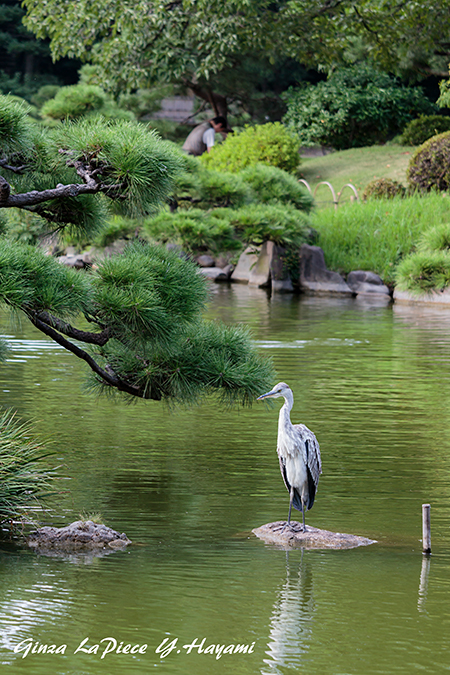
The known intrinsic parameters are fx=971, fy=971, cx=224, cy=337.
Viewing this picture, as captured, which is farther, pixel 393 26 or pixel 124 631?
pixel 393 26

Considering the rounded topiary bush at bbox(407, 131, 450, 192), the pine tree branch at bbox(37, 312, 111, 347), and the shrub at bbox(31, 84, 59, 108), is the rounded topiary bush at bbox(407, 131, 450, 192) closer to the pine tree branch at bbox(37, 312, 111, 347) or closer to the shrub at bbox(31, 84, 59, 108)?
the shrub at bbox(31, 84, 59, 108)

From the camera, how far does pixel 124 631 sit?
336 cm

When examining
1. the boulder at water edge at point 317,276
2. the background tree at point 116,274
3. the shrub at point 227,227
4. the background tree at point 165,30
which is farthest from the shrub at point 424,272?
the background tree at point 116,274

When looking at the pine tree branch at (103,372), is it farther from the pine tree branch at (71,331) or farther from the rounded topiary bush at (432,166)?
the rounded topiary bush at (432,166)

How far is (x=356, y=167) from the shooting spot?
2366cm

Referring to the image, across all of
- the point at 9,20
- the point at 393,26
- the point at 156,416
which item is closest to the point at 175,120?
the point at 9,20

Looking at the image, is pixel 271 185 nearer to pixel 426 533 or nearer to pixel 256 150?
pixel 256 150

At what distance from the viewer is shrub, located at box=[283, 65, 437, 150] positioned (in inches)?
983

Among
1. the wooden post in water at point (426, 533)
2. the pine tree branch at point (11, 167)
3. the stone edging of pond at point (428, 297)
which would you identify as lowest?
the stone edging of pond at point (428, 297)

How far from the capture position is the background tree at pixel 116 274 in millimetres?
4512

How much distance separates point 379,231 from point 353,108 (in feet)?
28.2

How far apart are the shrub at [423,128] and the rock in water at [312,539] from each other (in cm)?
2064

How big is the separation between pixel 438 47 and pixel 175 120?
450 inches

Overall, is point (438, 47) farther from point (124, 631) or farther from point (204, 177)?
point (124, 631)
